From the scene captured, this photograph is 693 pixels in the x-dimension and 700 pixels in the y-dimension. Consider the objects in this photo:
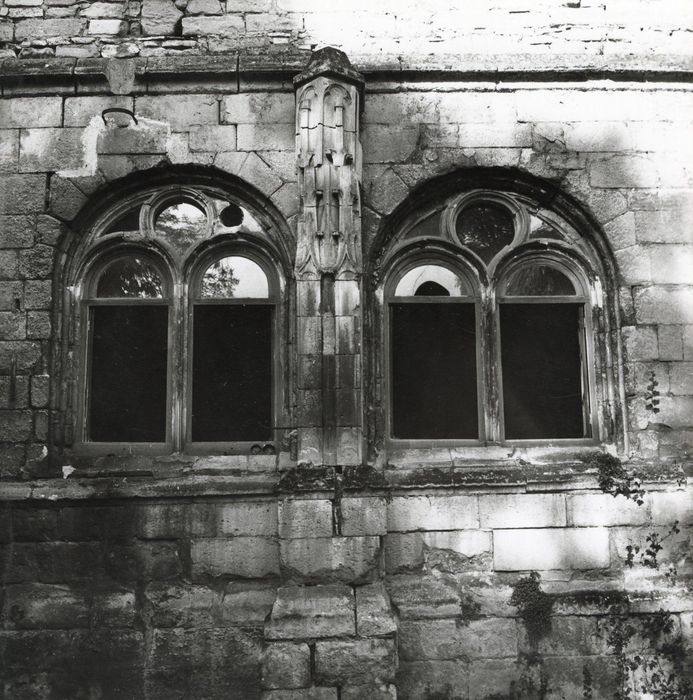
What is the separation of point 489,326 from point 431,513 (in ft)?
4.73

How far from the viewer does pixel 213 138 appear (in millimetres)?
5082

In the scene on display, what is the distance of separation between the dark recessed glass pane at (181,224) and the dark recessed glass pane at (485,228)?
1.96 meters

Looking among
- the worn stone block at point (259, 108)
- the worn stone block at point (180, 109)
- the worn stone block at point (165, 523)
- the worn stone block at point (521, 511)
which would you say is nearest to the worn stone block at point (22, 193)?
the worn stone block at point (180, 109)

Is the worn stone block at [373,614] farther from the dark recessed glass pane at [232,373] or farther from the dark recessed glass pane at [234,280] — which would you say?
the dark recessed glass pane at [234,280]

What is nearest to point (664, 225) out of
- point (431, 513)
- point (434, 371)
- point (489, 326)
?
point (489, 326)

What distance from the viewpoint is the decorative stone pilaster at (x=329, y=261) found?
4613 mm

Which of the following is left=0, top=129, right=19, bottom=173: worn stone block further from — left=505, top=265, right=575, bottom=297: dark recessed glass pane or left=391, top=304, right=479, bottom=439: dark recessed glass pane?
left=505, top=265, right=575, bottom=297: dark recessed glass pane

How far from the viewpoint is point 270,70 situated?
5035 mm

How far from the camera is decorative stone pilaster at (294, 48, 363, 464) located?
15.1 ft

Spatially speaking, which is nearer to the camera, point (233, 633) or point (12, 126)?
point (233, 633)

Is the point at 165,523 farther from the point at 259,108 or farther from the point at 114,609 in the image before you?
the point at 259,108

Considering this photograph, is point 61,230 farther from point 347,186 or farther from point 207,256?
point 347,186

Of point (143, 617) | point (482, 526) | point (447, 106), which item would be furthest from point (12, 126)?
point (482, 526)

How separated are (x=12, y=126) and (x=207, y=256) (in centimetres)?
170
